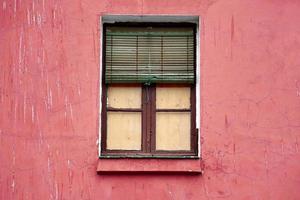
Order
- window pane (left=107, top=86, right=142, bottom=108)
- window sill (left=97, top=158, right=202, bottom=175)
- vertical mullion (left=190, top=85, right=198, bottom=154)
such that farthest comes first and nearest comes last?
window pane (left=107, top=86, right=142, bottom=108)
vertical mullion (left=190, top=85, right=198, bottom=154)
window sill (left=97, top=158, right=202, bottom=175)

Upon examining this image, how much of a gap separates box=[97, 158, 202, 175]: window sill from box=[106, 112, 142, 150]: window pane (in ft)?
1.01

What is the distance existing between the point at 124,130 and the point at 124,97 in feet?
1.18

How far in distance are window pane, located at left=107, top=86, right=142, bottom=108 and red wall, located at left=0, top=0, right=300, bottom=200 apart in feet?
0.88

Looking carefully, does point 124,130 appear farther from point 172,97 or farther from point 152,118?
point 172,97

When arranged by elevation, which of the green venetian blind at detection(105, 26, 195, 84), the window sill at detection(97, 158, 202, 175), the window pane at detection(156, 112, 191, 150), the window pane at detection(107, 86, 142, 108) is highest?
the green venetian blind at detection(105, 26, 195, 84)

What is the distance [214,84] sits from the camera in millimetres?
7156

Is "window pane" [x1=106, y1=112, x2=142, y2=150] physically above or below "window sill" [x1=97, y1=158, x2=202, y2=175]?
above

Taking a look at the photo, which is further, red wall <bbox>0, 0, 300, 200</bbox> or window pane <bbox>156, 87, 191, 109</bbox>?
window pane <bbox>156, 87, 191, 109</bbox>

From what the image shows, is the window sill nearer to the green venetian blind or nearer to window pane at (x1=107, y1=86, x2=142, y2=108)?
window pane at (x1=107, y1=86, x2=142, y2=108)

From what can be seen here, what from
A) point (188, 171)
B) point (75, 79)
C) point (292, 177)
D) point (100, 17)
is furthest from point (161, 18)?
point (292, 177)

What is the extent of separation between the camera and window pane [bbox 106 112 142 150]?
7.31 meters

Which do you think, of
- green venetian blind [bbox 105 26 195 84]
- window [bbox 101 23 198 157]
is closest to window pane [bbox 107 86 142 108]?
window [bbox 101 23 198 157]

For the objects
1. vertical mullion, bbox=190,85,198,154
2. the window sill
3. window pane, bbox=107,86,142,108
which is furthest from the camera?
window pane, bbox=107,86,142,108

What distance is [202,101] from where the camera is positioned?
7152 millimetres
